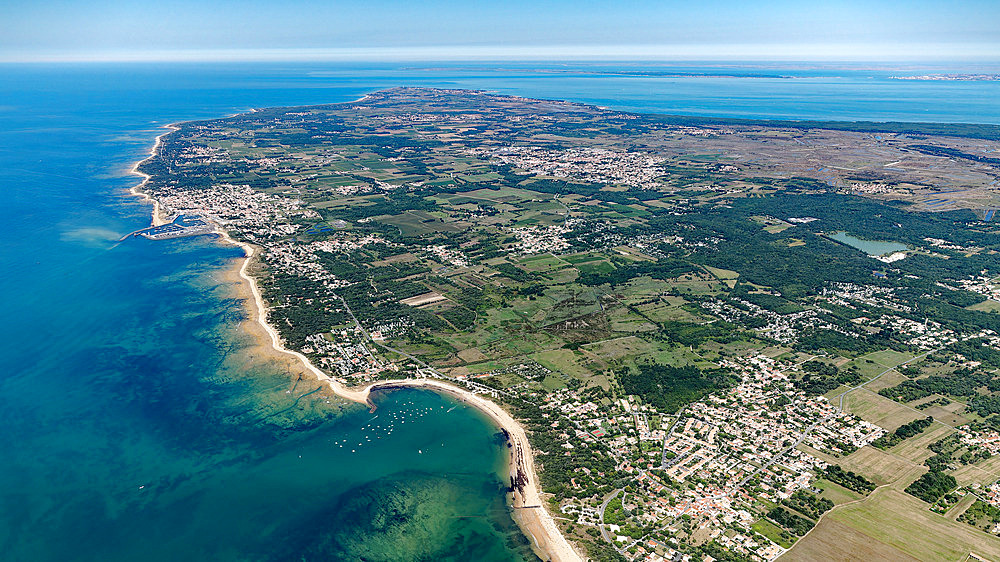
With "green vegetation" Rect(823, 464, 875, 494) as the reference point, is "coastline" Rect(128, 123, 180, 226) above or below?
above

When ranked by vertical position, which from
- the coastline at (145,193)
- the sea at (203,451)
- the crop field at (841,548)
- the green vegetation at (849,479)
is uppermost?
the coastline at (145,193)

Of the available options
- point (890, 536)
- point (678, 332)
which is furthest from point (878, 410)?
point (678, 332)

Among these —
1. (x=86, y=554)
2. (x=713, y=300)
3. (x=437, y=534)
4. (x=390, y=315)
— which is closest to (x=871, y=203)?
(x=713, y=300)

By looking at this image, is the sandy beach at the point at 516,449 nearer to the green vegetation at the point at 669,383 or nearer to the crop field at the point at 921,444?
the green vegetation at the point at 669,383

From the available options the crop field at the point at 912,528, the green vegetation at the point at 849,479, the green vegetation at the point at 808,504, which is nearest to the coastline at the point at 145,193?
the green vegetation at the point at 808,504

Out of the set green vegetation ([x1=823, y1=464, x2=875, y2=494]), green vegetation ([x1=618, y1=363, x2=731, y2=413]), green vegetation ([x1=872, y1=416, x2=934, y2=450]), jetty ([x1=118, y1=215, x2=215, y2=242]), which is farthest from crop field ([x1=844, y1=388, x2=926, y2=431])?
jetty ([x1=118, y1=215, x2=215, y2=242])

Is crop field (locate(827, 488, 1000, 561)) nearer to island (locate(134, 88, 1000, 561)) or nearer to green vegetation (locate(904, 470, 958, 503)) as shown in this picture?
island (locate(134, 88, 1000, 561))
